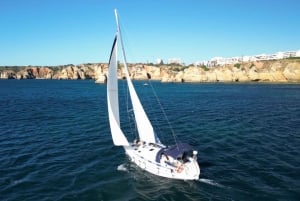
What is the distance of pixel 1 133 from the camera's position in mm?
43312

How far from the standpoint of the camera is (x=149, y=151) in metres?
28.4

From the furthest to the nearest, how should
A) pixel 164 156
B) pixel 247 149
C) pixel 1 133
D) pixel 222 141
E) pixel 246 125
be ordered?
pixel 246 125, pixel 1 133, pixel 222 141, pixel 247 149, pixel 164 156

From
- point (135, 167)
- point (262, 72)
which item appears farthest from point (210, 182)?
point (262, 72)

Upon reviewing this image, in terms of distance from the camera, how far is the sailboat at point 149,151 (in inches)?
997

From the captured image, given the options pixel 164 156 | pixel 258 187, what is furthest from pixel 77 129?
pixel 258 187

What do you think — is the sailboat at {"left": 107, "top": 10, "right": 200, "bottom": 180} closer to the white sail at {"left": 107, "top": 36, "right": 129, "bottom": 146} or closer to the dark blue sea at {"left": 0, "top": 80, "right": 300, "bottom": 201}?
the white sail at {"left": 107, "top": 36, "right": 129, "bottom": 146}

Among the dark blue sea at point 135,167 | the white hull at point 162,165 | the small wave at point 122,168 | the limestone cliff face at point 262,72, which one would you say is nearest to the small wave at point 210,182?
the dark blue sea at point 135,167

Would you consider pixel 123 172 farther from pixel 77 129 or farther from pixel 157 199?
pixel 77 129

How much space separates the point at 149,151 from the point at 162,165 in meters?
2.74

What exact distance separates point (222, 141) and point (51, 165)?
21815 millimetres

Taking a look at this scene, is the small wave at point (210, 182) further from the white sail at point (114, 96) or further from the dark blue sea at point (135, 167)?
the white sail at point (114, 96)

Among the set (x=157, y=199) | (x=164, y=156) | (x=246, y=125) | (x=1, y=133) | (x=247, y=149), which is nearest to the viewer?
(x=157, y=199)

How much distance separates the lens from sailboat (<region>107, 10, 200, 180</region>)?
83.1 ft

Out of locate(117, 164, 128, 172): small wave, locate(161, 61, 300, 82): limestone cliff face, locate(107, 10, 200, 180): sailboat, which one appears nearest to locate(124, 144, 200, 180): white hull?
locate(107, 10, 200, 180): sailboat
